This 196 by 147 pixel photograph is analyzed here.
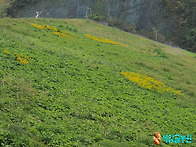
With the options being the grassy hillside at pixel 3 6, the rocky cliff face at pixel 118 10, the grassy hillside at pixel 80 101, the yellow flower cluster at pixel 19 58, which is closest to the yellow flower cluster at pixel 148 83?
the grassy hillside at pixel 80 101

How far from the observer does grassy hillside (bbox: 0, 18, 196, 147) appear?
37.6 feet

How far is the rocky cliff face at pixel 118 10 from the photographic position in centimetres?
10256

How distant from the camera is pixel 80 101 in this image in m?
15.4

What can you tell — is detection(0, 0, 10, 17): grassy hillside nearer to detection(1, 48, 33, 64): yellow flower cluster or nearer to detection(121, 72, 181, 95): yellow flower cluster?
detection(1, 48, 33, 64): yellow flower cluster

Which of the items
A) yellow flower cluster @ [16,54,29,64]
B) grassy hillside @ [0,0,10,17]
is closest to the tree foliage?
yellow flower cluster @ [16,54,29,64]

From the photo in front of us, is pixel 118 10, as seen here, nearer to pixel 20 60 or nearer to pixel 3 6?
pixel 3 6

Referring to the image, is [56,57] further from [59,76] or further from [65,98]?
[65,98]

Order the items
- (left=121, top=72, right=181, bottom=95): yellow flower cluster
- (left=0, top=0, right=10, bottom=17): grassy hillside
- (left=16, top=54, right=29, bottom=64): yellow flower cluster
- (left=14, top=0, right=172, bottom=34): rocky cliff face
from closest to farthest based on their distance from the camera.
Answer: (left=16, top=54, right=29, bottom=64): yellow flower cluster
(left=121, top=72, right=181, bottom=95): yellow flower cluster
(left=14, top=0, right=172, bottom=34): rocky cliff face
(left=0, top=0, right=10, bottom=17): grassy hillside

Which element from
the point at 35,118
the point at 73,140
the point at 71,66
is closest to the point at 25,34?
the point at 71,66

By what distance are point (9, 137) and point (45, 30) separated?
26440mm

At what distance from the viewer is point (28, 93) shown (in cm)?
1399

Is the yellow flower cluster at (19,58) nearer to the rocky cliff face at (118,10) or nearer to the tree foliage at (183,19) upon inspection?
the tree foliage at (183,19)

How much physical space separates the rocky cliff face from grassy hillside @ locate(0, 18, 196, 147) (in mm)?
79902

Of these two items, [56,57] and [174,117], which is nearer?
[174,117]
